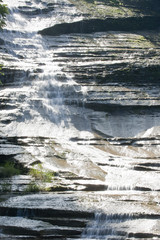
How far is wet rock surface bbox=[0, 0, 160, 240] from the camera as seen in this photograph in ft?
35.5

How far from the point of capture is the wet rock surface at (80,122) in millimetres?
10820

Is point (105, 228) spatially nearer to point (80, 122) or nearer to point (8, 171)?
point (8, 171)

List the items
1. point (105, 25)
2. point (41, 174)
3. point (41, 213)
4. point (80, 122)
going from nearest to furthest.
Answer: point (41, 213) < point (41, 174) < point (80, 122) < point (105, 25)

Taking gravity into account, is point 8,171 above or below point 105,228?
above

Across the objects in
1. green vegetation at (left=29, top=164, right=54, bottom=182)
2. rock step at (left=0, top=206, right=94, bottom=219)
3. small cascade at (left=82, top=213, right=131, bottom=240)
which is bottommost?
small cascade at (left=82, top=213, right=131, bottom=240)

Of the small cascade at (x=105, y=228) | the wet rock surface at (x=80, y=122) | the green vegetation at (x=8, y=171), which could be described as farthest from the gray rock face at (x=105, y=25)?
the small cascade at (x=105, y=228)

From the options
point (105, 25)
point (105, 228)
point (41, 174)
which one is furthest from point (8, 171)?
point (105, 25)

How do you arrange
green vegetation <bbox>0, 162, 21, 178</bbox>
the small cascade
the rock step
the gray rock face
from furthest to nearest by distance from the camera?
1. the gray rock face
2. green vegetation <bbox>0, 162, 21, 178</bbox>
3. the rock step
4. the small cascade

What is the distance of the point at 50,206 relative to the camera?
1114 centimetres

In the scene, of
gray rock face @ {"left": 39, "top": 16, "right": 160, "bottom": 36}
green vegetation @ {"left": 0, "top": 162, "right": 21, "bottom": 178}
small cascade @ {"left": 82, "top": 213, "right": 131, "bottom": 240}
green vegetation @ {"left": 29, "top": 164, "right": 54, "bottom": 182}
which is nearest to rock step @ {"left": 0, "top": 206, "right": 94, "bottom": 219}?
small cascade @ {"left": 82, "top": 213, "right": 131, "bottom": 240}

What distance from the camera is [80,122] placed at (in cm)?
2012

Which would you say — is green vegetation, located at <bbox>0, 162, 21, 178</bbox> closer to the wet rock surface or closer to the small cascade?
the wet rock surface

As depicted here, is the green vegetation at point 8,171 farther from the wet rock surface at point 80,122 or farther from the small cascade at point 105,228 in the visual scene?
the small cascade at point 105,228

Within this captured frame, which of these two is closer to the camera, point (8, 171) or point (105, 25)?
point (8, 171)
